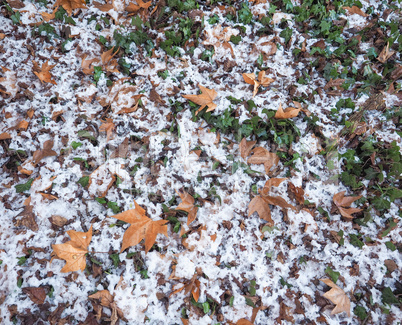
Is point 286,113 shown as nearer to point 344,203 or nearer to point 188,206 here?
point 344,203

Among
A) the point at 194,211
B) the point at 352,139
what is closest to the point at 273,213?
the point at 194,211

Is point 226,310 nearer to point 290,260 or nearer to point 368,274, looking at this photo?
point 290,260

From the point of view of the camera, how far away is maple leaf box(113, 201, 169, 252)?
2084mm

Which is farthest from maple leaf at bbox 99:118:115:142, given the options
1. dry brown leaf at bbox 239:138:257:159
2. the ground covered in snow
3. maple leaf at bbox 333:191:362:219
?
maple leaf at bbox 333:191:362:219

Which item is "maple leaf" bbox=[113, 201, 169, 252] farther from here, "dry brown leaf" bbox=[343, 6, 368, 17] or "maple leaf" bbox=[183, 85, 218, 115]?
"dry brown leaf" bbox=[343, 6, 368, 17]

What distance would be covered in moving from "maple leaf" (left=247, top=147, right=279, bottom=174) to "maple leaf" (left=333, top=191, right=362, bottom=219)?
66 centimetres

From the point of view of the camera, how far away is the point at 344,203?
90.2 inches

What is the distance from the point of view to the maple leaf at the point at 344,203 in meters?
2.26

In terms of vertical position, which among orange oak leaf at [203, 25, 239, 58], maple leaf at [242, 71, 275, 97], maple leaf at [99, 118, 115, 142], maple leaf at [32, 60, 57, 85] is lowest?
maple leaf at [99, 118, 115, 142]

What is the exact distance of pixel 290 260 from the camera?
2166 mm

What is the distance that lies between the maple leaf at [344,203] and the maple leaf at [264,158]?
2.16 feet

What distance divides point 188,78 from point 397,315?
290cm

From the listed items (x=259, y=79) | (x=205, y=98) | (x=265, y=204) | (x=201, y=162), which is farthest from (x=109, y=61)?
(x=265, y=204)

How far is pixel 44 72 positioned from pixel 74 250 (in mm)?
1892
